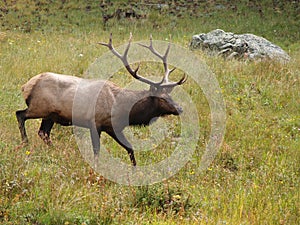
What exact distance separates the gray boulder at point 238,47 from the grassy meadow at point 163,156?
0.57 meters

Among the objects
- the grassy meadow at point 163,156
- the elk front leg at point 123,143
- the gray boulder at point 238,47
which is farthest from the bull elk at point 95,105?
the gray boulder at point 238,47

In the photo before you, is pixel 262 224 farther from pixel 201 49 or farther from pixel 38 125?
pixel 201 49

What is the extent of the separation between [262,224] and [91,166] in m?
2.48

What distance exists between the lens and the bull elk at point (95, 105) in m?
7.54

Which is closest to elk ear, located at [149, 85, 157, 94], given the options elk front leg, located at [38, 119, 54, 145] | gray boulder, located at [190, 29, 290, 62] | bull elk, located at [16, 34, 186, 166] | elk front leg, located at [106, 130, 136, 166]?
bull elk, located at [16, 34, 186, 166]

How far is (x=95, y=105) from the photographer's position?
7.56m

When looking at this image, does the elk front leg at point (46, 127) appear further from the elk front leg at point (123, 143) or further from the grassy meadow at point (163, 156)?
the elk front leg at point (123, 143)

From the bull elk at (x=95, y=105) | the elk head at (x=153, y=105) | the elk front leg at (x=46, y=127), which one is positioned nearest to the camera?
the bull elk at (x=95, y=105)

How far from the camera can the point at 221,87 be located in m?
11.0

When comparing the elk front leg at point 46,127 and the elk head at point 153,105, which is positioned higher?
the elk head at point 153,105

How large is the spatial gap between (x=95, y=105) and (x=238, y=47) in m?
7.85

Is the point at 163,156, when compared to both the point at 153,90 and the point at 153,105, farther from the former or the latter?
the point at 153,90

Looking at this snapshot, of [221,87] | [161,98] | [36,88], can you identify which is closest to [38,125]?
[36,88]

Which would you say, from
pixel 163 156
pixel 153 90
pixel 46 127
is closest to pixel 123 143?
pixel 163 156
